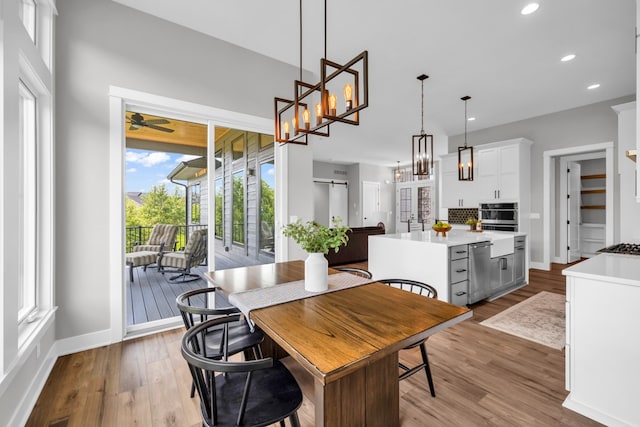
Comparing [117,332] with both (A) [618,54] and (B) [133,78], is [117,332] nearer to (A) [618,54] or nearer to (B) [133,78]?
(B) [133,78]

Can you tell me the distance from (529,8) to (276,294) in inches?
128

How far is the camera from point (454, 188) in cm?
648

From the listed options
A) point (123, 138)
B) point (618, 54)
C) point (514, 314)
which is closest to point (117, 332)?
point (123, 138)

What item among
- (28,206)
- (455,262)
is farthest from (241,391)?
(455,262)

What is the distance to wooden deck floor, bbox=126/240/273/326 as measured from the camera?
9.70 feet

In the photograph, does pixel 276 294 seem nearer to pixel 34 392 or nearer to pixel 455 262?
pixel 34 392

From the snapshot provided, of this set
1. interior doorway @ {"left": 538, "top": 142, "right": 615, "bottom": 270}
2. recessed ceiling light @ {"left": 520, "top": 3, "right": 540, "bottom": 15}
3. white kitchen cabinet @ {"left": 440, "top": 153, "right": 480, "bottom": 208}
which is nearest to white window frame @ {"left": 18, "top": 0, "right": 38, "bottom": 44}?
recessed ceiling light @ {"left": 520, "top": 3, "right": 540, "bottom": 15}

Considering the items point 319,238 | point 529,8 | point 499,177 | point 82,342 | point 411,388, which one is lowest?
point 411,388

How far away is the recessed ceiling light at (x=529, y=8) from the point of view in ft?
8.34

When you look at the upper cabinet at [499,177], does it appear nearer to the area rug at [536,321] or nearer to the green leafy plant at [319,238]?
the area rug at [536,321]

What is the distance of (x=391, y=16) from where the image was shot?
269cm

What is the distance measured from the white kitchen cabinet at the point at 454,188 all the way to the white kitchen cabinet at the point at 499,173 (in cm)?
18

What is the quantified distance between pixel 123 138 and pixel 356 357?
2749 millimetres

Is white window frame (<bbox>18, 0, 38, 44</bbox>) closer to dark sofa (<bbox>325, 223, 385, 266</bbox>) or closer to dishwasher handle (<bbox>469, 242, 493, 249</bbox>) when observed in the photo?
dishwasher handle (<bbox>469, 242, 493, 249</bbox>)
